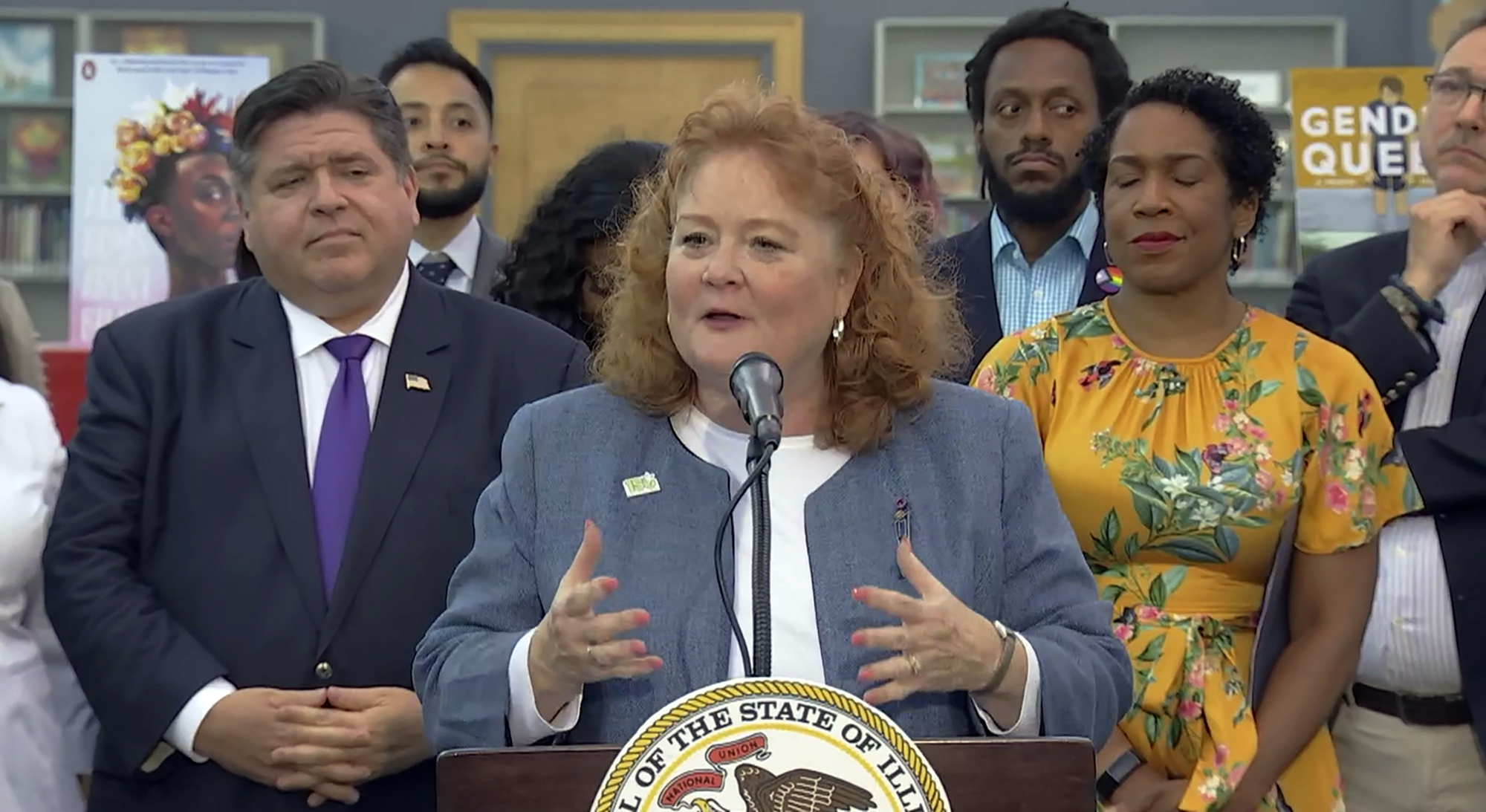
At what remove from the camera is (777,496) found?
72.7 inches

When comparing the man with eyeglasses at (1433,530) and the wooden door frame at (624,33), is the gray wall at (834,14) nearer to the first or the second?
the wooden door frame at (624,33)

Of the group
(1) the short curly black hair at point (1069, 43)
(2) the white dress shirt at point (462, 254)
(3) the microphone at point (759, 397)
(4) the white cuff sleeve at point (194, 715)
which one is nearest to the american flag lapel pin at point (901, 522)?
(3) the microphone at point (759, 397)

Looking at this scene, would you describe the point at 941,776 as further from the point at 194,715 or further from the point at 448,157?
the point at 448,157

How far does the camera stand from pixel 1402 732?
2494mm

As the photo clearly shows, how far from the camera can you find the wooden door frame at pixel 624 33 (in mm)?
7562

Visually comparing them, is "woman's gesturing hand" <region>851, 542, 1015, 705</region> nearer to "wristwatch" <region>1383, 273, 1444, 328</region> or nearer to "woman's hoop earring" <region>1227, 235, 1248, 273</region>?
"woman's hoop earring" <region>1227, 235, 1248, 273</region>

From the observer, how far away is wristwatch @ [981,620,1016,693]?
164cm

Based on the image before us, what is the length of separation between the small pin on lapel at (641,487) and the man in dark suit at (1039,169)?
1.34 meters

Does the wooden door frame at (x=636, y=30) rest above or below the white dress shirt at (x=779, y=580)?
above

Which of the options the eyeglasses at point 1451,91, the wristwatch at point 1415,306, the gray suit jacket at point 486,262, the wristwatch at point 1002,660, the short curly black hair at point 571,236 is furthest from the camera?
the gray suit jacket at point 486,262

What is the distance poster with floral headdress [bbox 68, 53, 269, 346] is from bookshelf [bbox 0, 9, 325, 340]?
0.93 m

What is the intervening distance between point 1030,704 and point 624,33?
6.27m

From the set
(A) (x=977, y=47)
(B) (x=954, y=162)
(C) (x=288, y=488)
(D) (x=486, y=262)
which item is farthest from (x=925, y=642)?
(A) (x=977, y=47)

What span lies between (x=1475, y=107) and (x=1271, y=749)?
44.3 inches
